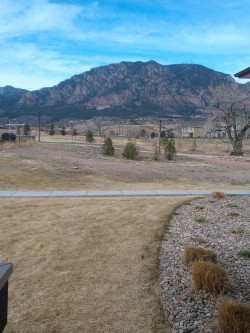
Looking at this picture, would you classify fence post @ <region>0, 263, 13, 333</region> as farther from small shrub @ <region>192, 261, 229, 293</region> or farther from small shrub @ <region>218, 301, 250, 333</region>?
→ small shrub @ <region>192, 261, 229, 293</region>

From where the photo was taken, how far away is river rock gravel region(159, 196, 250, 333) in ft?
13.4

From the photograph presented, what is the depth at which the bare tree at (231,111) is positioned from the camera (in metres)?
42.2

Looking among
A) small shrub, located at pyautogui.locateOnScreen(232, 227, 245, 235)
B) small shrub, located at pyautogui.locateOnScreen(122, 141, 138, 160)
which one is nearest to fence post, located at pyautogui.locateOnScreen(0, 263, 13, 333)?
small shrub, located at pyautogui.locateOnScreen(232, 227, 245, 235)

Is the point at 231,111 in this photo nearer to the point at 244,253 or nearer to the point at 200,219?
the point at 200,219

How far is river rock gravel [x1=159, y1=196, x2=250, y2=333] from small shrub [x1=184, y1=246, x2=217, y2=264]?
113 millimetres

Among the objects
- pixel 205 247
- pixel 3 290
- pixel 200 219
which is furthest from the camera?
pixel 200 219

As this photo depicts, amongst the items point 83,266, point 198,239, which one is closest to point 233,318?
point 83,266

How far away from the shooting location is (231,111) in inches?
1686

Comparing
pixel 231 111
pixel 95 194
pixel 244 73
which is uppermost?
pixel 231 111

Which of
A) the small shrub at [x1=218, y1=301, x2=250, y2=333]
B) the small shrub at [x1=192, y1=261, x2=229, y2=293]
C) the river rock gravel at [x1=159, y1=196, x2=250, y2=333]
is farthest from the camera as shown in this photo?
the small shrub at [x1=192, y1=261, x2=229, y2=293]

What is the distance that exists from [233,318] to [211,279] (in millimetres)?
920

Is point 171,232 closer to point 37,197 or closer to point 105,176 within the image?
point 37,197

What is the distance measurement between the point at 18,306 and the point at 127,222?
12.2 feet

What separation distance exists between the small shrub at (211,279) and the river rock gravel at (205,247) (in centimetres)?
9
